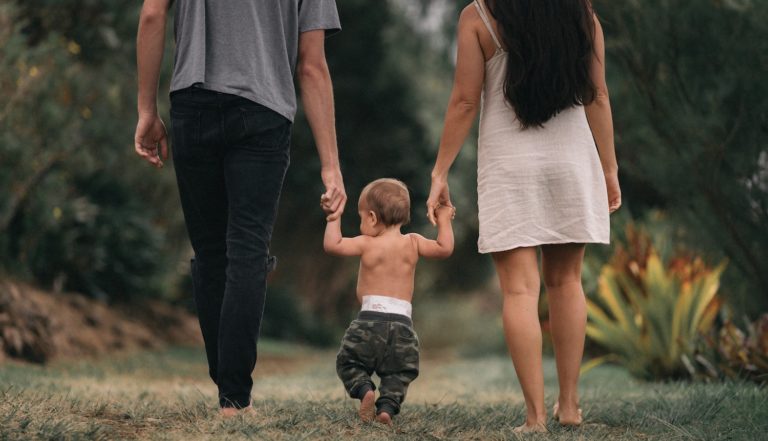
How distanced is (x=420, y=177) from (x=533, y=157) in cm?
1039

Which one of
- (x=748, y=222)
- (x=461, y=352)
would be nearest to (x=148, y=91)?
(x=748, y=222)

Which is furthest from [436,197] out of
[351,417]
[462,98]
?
[351,417]

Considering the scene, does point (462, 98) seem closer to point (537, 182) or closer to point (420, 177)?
point (537, 182)

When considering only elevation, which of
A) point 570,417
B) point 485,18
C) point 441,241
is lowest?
point 570,417

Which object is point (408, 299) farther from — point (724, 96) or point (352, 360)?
point (724, 96)

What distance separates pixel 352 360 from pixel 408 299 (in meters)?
0.34

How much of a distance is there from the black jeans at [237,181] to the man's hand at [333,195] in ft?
0.59

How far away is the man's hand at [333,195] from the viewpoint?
366 centimetres

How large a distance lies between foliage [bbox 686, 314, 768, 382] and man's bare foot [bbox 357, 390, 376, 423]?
8.26 feet

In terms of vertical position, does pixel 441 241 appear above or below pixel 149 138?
below

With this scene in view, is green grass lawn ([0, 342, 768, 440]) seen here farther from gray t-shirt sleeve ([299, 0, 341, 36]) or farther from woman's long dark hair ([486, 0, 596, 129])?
gray t-shirt sleeve ([299, 0, 341, 36])

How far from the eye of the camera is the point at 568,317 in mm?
3809

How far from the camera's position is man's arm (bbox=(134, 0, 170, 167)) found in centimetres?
357

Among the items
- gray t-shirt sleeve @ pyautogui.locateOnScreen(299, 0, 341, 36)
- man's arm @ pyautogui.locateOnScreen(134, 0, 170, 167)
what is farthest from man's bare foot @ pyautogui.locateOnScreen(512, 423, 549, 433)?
man's arm @ pyautogui.locateOnScreen(134, 0, 170, 167)
